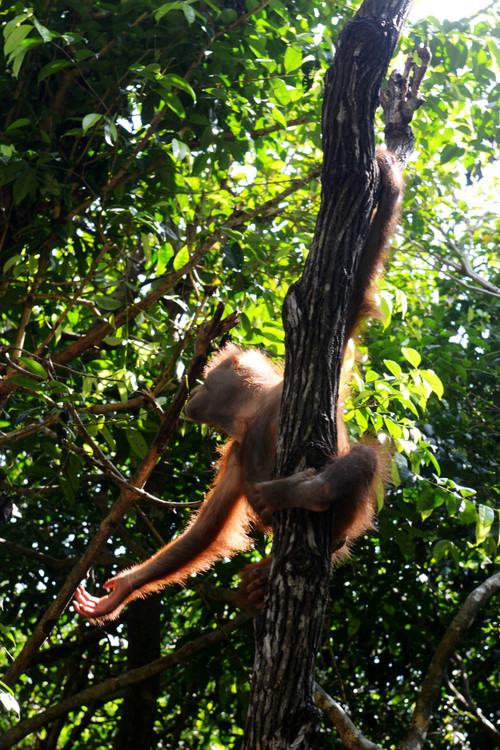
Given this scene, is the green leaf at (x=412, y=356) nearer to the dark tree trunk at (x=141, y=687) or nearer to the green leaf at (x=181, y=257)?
the green leaf at (x=181, y=257)

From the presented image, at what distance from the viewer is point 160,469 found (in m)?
4.72

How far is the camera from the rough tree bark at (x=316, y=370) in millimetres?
1555

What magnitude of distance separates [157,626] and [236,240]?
253 cm

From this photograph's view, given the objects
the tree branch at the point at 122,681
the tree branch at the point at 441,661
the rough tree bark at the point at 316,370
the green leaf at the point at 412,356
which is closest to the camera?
the rough tree bark at the point at 316,370

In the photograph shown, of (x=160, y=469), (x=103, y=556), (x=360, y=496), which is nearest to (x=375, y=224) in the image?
(x=360, y=496)

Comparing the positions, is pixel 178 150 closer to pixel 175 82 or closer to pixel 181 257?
pixel 175 82

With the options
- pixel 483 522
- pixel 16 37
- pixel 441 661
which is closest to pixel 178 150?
pixel 16 37

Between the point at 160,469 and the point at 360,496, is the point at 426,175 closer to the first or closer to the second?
the point at 160,469

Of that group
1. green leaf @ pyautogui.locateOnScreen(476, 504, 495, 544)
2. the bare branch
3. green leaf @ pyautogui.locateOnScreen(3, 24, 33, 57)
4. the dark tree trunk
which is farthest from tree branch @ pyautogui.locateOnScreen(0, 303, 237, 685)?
the dark tree trunk

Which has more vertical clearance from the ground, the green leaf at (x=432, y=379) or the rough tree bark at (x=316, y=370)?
the green leaf at (x=432, y=379)

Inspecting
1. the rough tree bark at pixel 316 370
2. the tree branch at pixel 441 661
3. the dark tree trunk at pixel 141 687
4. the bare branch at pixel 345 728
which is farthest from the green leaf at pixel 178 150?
the dark tree trunk at pixel 141 687

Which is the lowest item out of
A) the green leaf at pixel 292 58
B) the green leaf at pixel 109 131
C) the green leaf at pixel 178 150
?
the green leaf at pixel 109 131

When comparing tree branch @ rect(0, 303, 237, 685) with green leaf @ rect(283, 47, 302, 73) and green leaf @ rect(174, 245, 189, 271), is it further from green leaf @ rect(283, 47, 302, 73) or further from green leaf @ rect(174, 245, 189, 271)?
green leaf @ rect(283, 47, 302, 73)

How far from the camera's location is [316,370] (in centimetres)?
187
